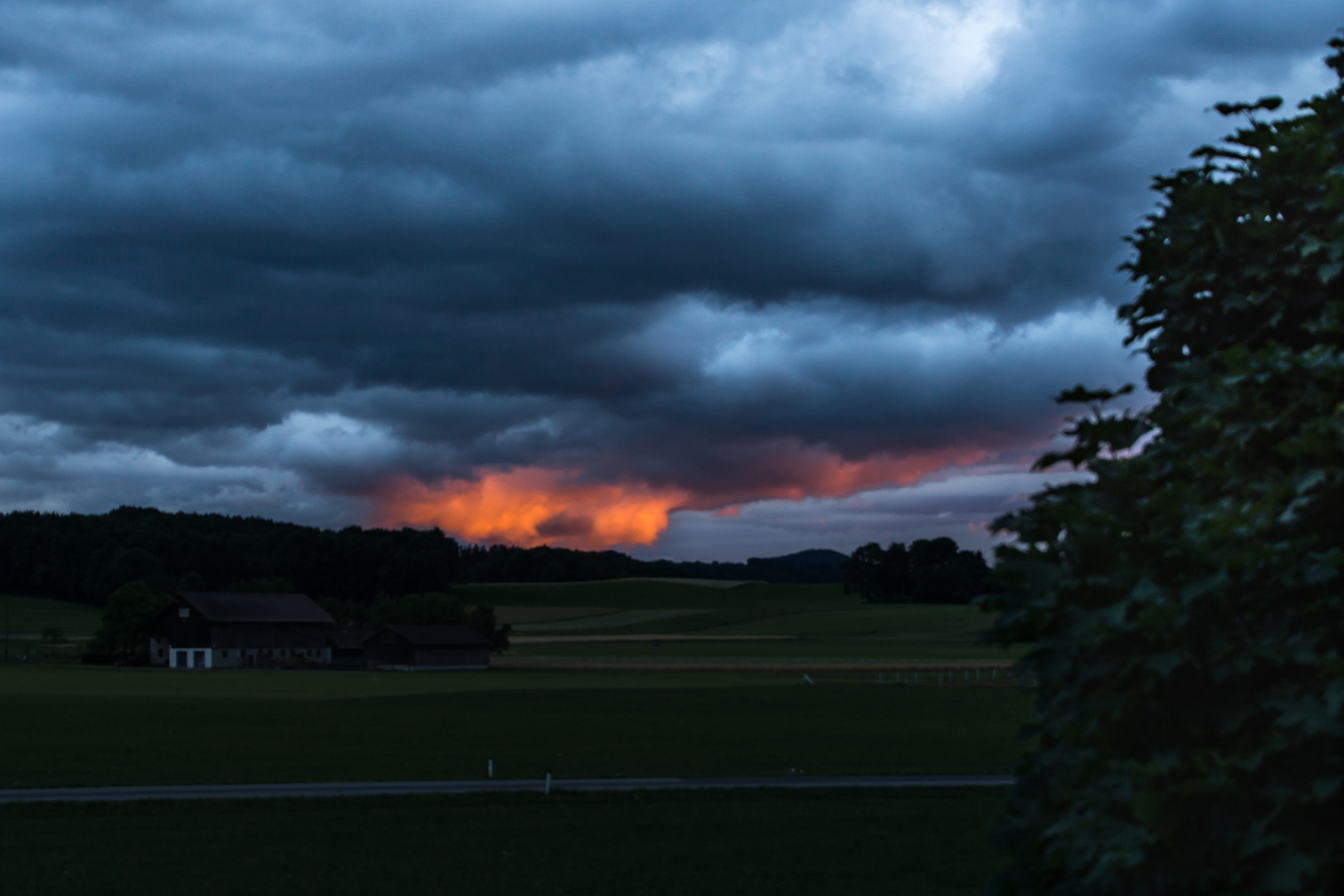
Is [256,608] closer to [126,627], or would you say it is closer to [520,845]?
[126,627]

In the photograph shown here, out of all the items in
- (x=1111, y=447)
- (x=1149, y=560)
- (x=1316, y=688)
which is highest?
(x=1111, y=447)

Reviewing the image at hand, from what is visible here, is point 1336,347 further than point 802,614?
No

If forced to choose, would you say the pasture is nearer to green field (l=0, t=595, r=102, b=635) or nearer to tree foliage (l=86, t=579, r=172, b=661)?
tree foliage (l=86, t=579, r=172, b=661)

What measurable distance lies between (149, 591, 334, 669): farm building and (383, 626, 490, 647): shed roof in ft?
45.7

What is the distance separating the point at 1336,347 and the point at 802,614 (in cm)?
18101

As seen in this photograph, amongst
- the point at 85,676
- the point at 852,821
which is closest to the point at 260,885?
the point at 852,821

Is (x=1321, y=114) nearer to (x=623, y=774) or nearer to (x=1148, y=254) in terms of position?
(x=1148, y=254)

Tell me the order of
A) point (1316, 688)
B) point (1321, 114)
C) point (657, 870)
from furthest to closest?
point (657, 870)
point (1321, 114)
point (1316, 688)

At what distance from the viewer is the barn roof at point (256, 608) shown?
12388 centimetres

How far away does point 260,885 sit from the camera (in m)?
19.6

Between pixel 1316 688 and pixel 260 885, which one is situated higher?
pixel 1316 688

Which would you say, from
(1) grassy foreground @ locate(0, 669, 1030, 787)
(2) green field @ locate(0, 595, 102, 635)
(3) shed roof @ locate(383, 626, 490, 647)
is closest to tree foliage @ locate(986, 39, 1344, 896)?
(1) grassy foreground @ locate(0, 669, 1030, 787)

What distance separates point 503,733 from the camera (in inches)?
1833

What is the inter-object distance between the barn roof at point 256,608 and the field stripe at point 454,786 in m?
98.1
